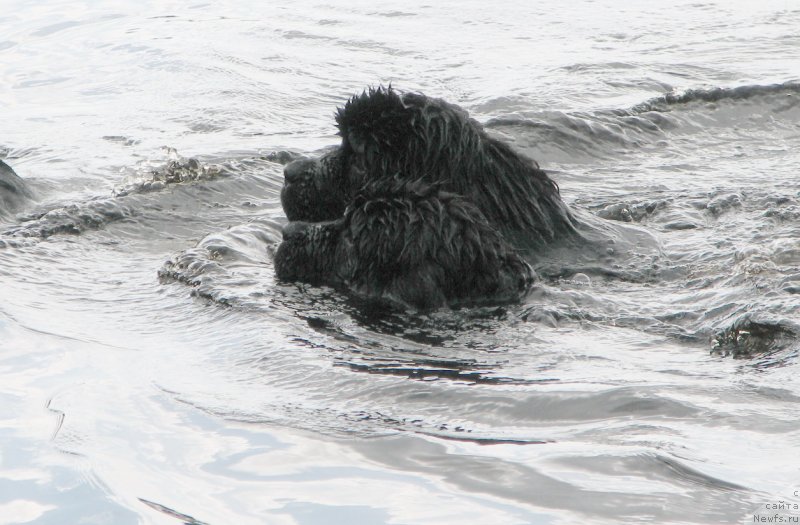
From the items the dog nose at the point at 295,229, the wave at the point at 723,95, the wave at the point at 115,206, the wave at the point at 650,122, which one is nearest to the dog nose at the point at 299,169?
the dog nose at the point at 295,229

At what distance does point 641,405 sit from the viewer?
4.25 m

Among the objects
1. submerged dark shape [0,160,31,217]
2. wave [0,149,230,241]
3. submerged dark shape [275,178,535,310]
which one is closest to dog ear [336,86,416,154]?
submerged dark shape [275,178,535,310]

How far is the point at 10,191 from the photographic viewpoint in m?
7.31

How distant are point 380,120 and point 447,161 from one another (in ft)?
1.28

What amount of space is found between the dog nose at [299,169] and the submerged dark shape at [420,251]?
0.56m

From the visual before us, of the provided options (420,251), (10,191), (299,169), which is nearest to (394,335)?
(420,251)

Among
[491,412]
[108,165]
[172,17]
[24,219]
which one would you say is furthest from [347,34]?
[491,412]

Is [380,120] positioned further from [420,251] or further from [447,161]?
[420,251]

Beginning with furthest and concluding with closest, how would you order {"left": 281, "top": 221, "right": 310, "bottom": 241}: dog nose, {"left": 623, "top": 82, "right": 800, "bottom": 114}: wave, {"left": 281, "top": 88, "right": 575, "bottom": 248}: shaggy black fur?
1. {"left": 623, "top": 82, "right": 800, "bottom": 114}: wave
2. {"left": 281, "top": 221, "right": 310, "bottom": 241}: dog nose
3. {"left": 281, "top": 88, "right": 575, "bottom": 248}: shaggy black fur

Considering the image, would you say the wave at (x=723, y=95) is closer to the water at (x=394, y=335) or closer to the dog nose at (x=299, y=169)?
the water at (x=394, y=335)

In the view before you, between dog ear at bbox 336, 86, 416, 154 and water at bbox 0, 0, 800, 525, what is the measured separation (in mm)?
812

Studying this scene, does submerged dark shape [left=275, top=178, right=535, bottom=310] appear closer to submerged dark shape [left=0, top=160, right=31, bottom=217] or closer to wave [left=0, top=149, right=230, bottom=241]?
wave [left=0, top=149, right=230, bottom=241]

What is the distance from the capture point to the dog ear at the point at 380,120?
5703 millimetres

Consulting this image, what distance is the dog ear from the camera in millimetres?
5703
